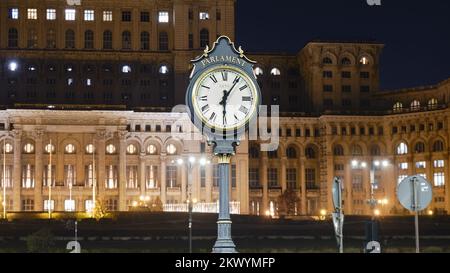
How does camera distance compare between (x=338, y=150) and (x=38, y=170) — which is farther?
(x=338, y=150)

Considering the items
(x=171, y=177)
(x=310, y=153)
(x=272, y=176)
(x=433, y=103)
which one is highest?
(x=433, y=103)

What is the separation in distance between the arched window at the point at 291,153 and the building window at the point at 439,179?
21.0 m

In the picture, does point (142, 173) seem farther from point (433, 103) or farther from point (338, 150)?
point (433, 103)

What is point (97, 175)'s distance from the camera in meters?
118

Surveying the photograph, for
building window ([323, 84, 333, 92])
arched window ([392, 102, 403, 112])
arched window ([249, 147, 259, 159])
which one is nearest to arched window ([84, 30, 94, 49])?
arched window ([249, 147, 259, 159])

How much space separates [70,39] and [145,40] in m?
11.4

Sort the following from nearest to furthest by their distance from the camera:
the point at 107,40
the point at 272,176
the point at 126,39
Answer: the point at 272,176, the point at 107,40, the point at 126,39

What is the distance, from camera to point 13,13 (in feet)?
424

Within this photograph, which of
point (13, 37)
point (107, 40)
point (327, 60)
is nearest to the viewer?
point (13, 37)

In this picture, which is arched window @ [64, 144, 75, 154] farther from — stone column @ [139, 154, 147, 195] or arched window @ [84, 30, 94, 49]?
arched window @ [84, 30, 94, 49]

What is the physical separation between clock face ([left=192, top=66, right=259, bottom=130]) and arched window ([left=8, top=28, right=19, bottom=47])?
11226 cm

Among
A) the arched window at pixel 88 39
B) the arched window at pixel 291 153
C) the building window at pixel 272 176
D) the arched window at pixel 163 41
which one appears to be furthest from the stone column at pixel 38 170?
the arched window at pixel 291 153

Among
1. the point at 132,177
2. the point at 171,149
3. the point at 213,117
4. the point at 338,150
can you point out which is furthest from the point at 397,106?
the point at 213,117
